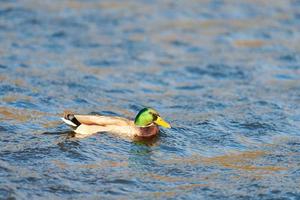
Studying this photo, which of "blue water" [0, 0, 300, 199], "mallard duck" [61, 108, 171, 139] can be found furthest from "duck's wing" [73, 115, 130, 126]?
"blue water" [0, 0, 300, 199]

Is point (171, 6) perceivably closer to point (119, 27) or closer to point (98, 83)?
point (119, 27)

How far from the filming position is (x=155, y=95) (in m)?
14.8

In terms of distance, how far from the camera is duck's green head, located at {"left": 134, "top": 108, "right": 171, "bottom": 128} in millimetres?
12148

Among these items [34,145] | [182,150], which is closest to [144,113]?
[182,150]

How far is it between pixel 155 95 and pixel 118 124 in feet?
9.36

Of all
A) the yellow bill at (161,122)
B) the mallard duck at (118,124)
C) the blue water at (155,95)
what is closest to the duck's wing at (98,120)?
the mallard duck at (118,124)

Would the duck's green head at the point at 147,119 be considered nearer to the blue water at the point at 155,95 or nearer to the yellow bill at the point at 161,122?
the yellow bill at the point at 161,122

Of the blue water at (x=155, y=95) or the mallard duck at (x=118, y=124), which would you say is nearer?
the blue water at (x=155, y=95)

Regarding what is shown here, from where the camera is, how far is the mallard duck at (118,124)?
39.0 feet

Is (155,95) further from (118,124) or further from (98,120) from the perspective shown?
(98,120)

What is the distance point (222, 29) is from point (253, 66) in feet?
9.70

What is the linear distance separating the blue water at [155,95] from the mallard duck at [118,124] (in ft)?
0.49

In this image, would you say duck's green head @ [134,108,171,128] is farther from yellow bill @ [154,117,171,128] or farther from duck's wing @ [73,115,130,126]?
duck's wing @ [73,115,130,126]

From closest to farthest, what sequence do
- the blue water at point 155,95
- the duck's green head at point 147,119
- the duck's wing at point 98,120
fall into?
1. the blue water at point 155,95
2. the duck's wing at point 98,120
3. the duck's green head at point 147,119
